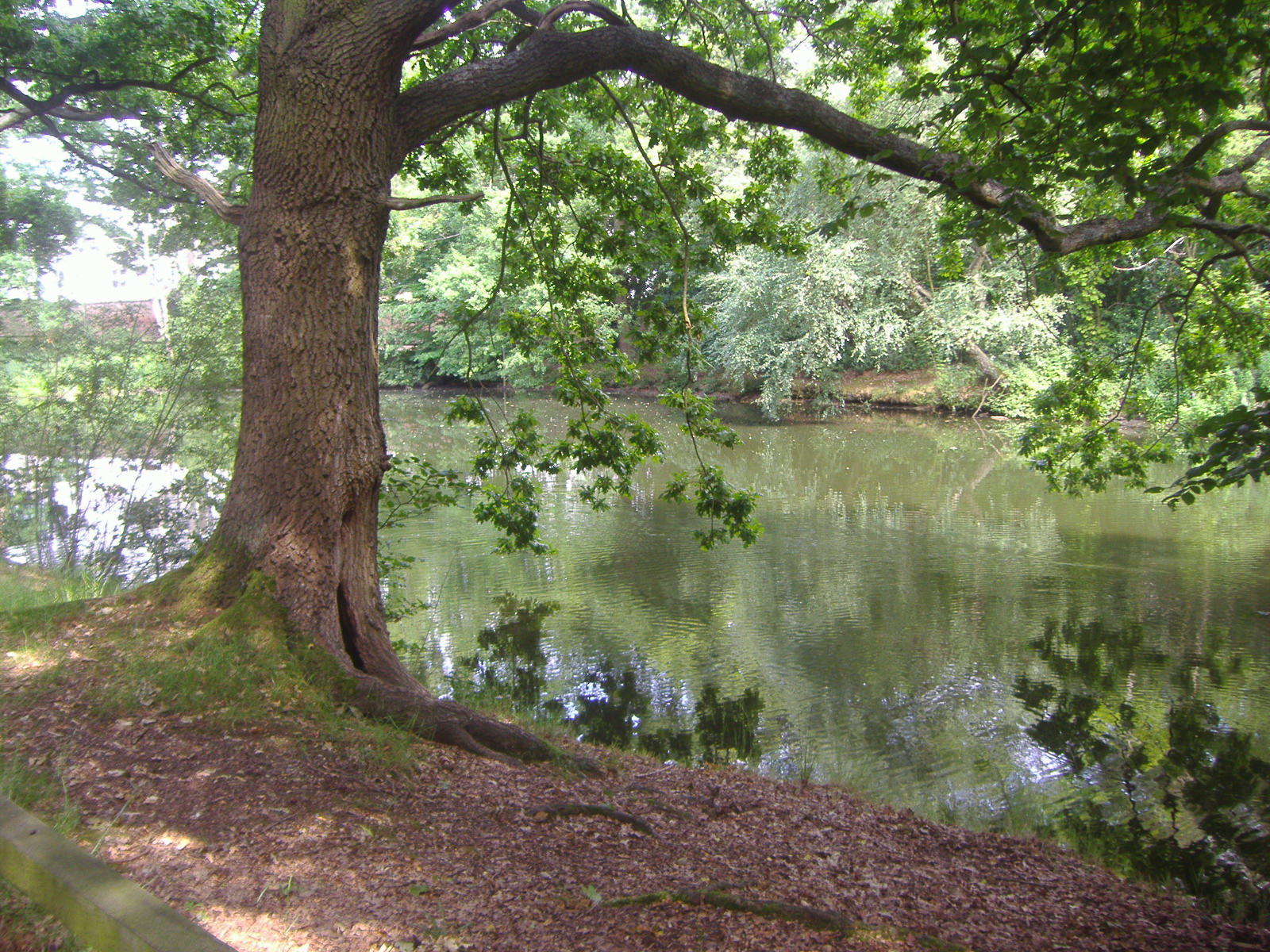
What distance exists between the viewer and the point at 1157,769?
6.27 m

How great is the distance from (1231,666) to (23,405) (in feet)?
40.2

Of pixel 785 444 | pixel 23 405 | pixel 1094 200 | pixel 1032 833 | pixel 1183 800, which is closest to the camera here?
pixel 1032 833

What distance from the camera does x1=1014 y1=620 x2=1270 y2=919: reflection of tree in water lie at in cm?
497

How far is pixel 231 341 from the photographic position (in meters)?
9.89

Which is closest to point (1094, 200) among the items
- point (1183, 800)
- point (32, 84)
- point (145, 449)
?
point (1183, 800)

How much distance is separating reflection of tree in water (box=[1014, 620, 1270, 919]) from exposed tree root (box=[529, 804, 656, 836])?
9.24ft

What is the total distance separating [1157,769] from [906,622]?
3.40m

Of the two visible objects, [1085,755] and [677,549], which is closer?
[1085,755]

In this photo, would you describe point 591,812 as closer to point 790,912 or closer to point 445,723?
point 445,723

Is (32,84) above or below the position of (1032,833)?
above

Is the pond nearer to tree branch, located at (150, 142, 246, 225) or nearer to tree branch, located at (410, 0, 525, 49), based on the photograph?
tree branch, located at (150, 142, 246, 225)

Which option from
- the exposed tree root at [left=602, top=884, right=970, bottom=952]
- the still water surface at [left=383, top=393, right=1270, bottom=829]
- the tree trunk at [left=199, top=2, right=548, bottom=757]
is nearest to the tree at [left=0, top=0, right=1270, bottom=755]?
the tree trunk at [left=199, top=2, right=548, bottom=757]

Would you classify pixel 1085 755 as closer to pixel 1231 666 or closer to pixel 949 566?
pixel 1231 666

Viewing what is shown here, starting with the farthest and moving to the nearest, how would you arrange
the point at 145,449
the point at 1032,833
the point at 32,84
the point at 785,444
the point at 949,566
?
the point at 785,444 < the point at 949,566 < the point at 32,84 < the point at 145,449 < the point at 1032,833
